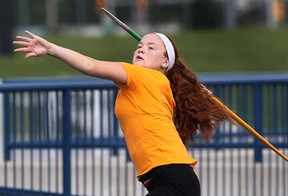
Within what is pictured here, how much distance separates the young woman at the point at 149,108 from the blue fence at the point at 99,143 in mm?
1692

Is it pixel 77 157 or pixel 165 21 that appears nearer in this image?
pixel 77 157

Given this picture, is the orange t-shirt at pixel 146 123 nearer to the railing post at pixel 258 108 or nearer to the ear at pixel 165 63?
the ear at pixel 165 63

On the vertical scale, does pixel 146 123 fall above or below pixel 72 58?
below

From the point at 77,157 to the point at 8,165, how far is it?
611 mm

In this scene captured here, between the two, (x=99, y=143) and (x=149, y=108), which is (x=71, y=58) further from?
(x=99, y=143)

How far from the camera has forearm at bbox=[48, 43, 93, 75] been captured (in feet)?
16.9

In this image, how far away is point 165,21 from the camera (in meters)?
37.8

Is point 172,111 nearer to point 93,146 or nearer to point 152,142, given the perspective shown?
point 152,142

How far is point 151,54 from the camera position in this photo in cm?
563

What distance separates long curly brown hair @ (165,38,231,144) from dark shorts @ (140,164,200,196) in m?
0.56

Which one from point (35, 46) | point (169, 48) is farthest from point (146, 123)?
point (35, 46)

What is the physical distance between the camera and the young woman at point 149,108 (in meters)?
5.25

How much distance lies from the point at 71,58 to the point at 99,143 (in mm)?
3473

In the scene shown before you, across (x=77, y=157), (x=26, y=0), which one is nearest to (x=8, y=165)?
(x=77, y=157)
